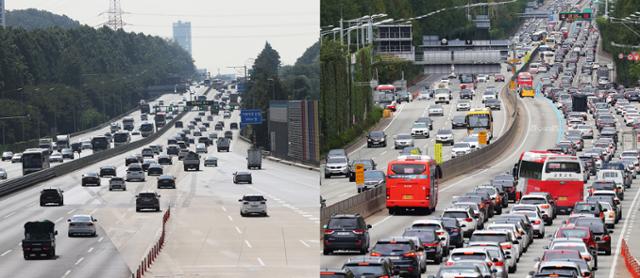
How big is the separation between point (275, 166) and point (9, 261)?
5.42 metres

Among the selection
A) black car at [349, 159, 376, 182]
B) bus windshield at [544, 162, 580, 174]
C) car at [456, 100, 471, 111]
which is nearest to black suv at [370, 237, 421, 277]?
bus windshield at [544, 162, 580, 174]

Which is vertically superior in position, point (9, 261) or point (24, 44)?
point (24, 44)

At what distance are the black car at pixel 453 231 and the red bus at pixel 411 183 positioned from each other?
1509 centimetres

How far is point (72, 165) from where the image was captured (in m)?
30.9

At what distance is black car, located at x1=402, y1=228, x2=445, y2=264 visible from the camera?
182 ft

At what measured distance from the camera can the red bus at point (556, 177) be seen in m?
88.9

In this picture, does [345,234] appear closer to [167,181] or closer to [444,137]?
[167,181]

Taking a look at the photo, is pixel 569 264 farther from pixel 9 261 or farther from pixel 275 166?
pixel 9 261

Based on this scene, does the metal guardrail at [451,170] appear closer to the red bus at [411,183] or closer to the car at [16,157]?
the red bus at [411,183]

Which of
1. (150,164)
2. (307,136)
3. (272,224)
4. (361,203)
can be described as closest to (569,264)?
(272,224)

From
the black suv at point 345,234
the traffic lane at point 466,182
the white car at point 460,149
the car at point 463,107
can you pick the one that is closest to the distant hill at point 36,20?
the traffic lane at point 466,182

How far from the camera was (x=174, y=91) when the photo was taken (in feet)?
113

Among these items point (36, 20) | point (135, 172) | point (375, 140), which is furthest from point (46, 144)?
point (375, 140)

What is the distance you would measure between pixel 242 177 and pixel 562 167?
189 ft
